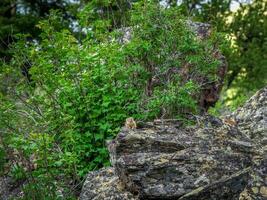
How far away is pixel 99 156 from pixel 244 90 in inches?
643

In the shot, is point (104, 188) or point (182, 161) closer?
point (182, 161)

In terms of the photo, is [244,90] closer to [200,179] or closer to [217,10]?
[217,10]

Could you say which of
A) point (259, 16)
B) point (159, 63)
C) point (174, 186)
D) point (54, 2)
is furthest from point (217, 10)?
point (174, 186)

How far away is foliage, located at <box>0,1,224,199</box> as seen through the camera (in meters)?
8.00

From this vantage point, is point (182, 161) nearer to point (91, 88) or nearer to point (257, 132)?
point (257, 132)

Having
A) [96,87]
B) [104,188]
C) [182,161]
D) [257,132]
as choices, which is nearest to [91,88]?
[96,87]

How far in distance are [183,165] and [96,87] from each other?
9.07 ft

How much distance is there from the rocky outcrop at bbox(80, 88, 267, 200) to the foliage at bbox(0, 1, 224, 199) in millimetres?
1128

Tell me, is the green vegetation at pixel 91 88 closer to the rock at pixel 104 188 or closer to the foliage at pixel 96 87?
the foliage at pixel 96 87

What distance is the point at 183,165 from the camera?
19.6 feet

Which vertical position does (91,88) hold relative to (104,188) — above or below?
above

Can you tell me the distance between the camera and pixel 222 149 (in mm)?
6336

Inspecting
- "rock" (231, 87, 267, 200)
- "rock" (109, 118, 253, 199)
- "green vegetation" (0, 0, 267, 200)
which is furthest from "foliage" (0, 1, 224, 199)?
"rock" (109, 118, 253, 199)

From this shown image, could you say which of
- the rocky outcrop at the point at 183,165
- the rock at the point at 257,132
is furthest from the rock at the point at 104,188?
the rock at the point at 257,132
